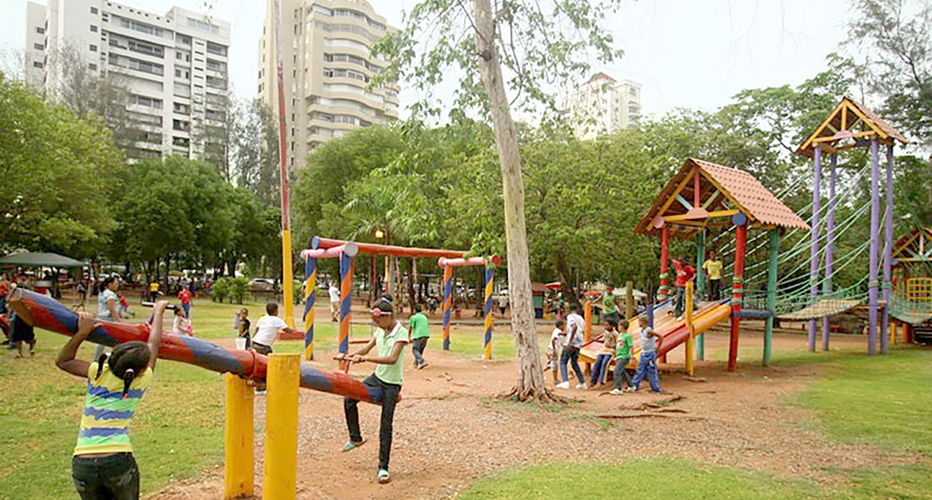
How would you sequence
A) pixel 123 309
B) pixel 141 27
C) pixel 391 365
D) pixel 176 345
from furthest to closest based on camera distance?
pixel 141 27 → pixel 123 309 → pixel 391 365 → pixel 176 345

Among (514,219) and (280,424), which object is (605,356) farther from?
(280,424)

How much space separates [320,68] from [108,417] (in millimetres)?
75815

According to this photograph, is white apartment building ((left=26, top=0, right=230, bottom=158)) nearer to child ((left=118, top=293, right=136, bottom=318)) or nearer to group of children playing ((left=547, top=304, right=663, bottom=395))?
child ((left=118, top=293, right=136, bottom=318))

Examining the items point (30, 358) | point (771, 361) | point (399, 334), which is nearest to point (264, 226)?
point (30, 358)

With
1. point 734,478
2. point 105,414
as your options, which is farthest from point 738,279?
point 105,414

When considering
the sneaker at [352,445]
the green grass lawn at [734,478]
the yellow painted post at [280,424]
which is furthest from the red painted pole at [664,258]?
the yellow painted post at [280,424]

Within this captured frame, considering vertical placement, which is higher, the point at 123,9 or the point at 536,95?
the point at 123,9

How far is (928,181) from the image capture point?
88.6 feet

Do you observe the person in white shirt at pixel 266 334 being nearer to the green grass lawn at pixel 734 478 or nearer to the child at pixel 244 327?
the child at pixel 244 327

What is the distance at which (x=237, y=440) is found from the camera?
5.80 meters

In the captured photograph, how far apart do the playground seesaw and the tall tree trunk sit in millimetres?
5118

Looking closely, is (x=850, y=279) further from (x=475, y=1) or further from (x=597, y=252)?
(x=475, y=1)

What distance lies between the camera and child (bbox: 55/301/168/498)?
401cm

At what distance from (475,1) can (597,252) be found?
1787cm
